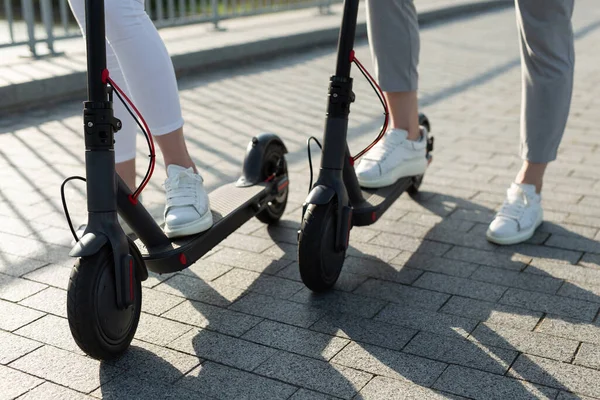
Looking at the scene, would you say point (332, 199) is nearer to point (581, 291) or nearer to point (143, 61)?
point (143, 61)

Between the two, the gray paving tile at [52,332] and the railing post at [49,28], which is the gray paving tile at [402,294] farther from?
the railing post at [49,28]

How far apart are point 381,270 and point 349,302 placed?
0.30 metres

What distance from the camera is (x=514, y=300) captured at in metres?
2.51

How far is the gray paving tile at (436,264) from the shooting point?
2748 millimetres

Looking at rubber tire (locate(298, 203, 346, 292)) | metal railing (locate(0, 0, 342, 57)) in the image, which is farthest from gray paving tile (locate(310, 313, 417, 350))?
metal railing (locate(0, 0, 342, 57))

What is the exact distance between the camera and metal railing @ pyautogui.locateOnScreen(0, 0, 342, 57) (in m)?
6.39

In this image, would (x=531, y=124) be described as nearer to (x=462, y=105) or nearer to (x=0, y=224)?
(x=0, y=224)

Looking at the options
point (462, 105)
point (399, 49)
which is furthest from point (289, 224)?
point (462, 105)

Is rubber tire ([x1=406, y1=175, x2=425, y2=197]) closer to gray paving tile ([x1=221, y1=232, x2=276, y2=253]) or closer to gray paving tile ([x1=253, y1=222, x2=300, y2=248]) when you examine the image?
gray paving tile ([x1=253, y1=222, x2=300, y2=248])

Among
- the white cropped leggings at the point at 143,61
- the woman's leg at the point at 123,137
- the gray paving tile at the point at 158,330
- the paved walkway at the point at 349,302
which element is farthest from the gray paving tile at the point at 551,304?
the woman's leg at the point at 123,137

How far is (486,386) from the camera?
6.54ft

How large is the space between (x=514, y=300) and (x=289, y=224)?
3.26 ft

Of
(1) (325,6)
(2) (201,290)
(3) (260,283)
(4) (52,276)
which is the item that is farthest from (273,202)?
(1) (325,6)

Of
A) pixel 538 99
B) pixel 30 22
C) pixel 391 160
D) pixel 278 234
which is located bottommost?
pixel 30 22
